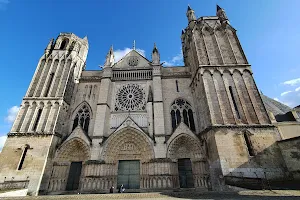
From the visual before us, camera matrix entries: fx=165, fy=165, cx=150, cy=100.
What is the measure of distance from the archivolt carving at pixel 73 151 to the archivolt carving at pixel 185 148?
668 centimetres

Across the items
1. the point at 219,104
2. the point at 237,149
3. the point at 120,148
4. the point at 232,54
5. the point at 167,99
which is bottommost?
the point at 237,149

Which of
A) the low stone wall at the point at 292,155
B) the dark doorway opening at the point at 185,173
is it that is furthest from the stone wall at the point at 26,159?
the low stone wall at the point at 292,155

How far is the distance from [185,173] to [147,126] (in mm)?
4800

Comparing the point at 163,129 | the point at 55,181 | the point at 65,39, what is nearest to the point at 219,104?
the point at 163,129

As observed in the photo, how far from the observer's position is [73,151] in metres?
13.7

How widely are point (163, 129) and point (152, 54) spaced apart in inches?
354

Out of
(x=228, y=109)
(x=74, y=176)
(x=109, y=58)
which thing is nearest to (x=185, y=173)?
(x=228, y=109)

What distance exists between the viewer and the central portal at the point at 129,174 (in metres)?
12.7

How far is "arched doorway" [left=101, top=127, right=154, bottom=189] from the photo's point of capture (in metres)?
12.9

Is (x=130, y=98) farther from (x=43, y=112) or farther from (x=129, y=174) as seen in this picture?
(x=43, y=112)

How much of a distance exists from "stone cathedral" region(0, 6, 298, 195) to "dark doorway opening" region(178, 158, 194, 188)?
0.24 ft

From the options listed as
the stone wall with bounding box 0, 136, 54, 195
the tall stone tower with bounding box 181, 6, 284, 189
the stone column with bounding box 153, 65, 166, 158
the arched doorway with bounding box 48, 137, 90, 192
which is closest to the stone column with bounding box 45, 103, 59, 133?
the stone wall with bounding box 0, 136, 54, 195

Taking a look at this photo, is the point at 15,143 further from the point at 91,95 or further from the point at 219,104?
the point at 219,104

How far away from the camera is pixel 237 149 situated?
10688mm
